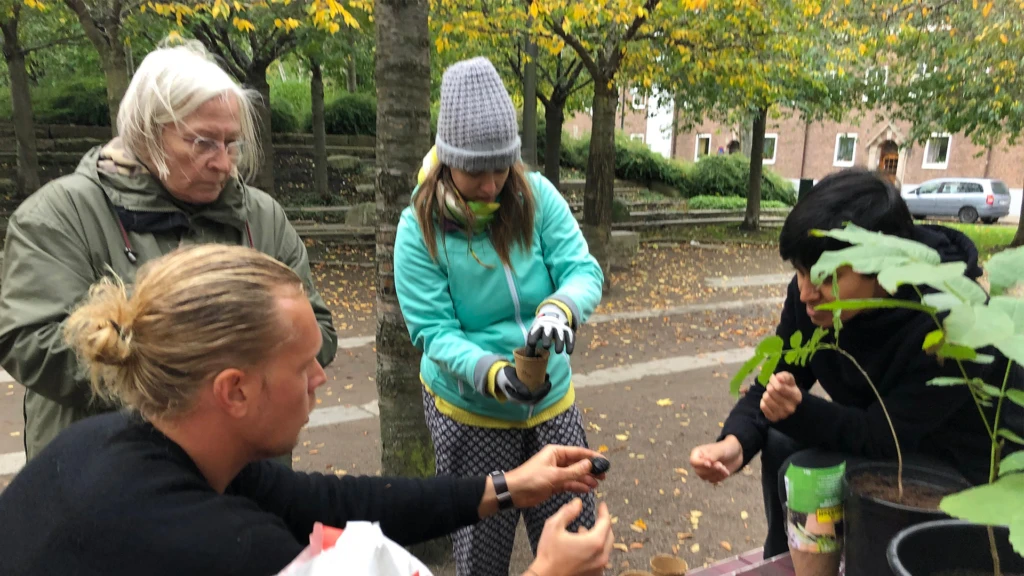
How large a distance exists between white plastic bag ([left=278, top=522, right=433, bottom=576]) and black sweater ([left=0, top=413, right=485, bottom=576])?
0.07 m

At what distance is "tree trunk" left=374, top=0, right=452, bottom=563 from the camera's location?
2.86 meters

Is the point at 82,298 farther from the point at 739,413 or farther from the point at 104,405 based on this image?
the point at 739,413

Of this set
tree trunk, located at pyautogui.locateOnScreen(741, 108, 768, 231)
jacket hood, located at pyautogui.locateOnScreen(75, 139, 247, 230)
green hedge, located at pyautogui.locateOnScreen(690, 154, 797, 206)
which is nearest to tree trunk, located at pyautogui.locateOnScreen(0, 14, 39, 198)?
jacket hood, located at pyautogui.locateOnScreen(75, 139, 247, 230)

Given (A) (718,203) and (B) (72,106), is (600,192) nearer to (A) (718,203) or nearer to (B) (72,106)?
(A) (718,203)

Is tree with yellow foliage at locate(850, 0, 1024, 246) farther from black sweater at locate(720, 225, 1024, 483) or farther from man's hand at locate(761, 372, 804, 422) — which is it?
man's hand at locate(761, 372, 804, 422)

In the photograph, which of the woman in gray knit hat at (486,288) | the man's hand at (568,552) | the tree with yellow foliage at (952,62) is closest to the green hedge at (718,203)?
the tree with yellow foliage at (952,62)

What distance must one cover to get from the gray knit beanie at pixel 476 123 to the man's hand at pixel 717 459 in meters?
0.94

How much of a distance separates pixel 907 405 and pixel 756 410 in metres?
0.44

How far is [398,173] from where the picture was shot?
9.57 feet

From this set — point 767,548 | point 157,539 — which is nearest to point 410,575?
point 157,539

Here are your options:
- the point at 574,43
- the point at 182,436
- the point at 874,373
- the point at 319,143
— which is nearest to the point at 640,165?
the point at 319,143

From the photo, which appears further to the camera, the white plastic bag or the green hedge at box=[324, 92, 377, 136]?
the green hedge at box=[324, 92, 377, 136]

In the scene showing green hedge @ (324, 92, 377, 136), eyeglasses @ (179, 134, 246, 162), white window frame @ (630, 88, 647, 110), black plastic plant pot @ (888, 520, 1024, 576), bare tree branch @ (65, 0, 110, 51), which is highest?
bare tree branch @ (65, 0, 110, 51)

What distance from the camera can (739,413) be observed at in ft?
6.72
